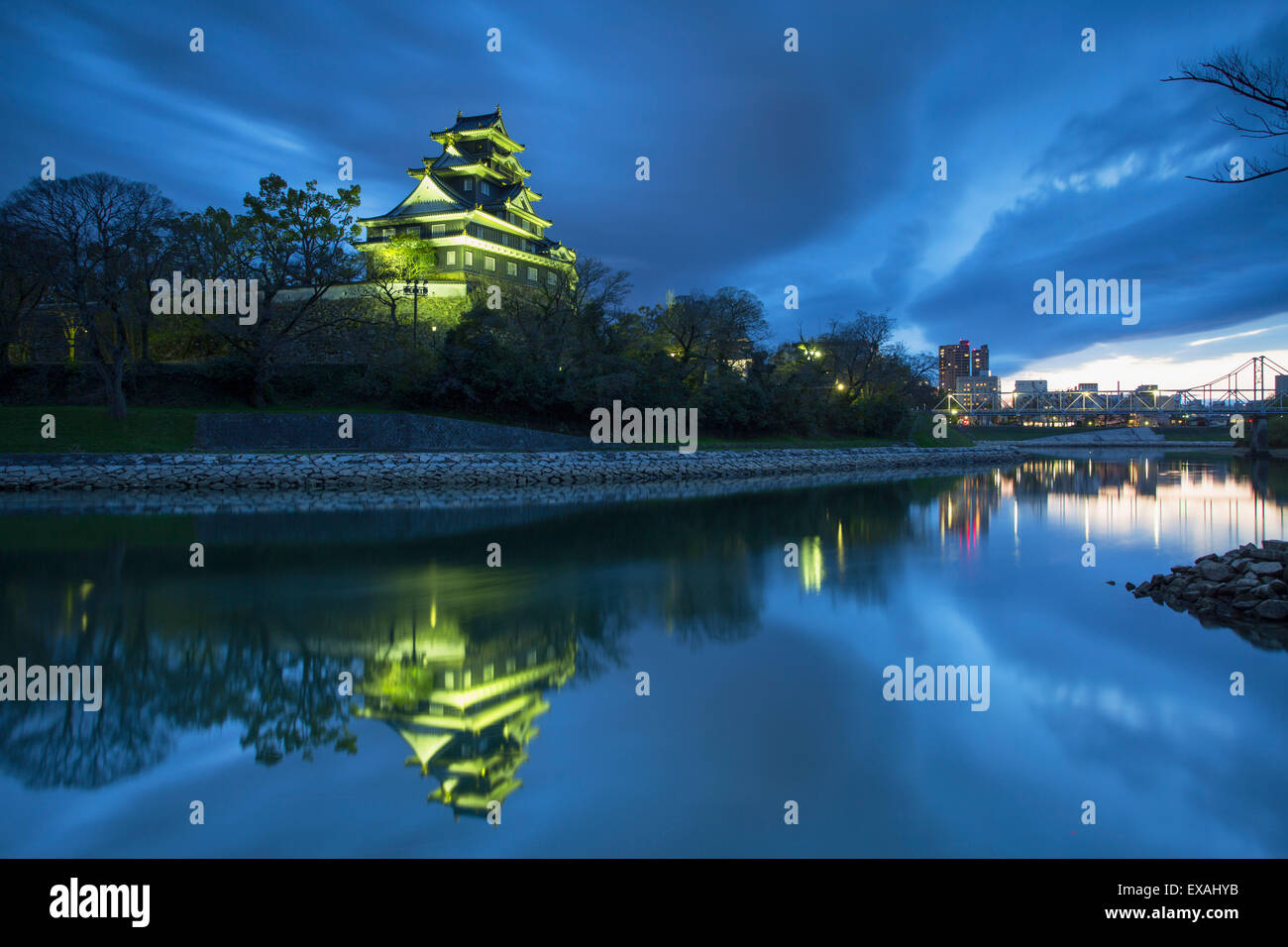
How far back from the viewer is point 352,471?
22.2 meters

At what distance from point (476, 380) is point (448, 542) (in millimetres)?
17693

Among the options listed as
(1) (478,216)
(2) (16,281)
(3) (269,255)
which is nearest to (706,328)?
(1) (478,216)

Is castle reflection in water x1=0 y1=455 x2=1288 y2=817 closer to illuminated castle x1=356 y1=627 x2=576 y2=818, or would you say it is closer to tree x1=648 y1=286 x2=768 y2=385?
illuminated castle x1=356 y1=627 x2=576 y2=818

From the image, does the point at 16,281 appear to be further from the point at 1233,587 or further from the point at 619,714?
the point at 1233,587

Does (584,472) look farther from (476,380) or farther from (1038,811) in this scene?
(1038,811)

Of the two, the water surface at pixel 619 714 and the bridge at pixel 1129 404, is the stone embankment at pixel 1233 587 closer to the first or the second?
the water surface at pixel 619 714

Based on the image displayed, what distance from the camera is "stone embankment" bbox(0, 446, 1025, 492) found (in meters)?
20.5

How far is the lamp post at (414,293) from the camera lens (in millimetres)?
32978
